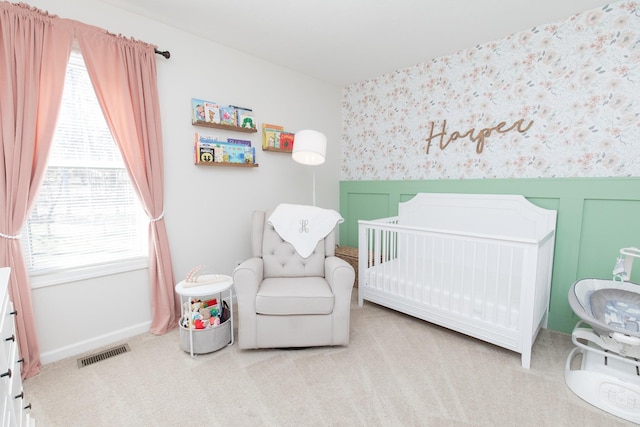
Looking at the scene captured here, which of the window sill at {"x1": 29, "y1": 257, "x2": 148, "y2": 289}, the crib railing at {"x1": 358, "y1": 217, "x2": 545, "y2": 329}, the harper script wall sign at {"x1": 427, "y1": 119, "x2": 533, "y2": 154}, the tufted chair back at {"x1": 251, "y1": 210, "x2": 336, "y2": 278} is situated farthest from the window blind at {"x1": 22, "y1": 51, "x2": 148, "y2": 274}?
the harper script wall sign at {"x1": 427, "y1": 119, "x2": 533, "y2": 154}

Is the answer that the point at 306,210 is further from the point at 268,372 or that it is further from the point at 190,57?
the point at 190,57

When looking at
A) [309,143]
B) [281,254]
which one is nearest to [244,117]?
[309,143]

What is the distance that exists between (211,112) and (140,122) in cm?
55

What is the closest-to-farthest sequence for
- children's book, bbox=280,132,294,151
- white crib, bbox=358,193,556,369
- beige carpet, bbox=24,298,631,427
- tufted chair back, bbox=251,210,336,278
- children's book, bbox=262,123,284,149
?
beige carpet, bbox=24,298,631,427
white crib, bbox=358,193,556,369
tufted chair back, bbox=251,210,336,278
children's book, bbox=262,123,284,149
children's book, bbox=280,132,294,151

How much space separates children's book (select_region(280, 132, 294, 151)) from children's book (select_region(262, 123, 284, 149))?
0.11 ft

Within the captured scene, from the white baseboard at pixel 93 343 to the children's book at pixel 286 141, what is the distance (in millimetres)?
1922

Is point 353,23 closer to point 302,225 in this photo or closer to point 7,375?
point 302,225

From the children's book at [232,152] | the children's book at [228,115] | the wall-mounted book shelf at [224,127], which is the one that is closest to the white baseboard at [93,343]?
the children's book at [232,152]

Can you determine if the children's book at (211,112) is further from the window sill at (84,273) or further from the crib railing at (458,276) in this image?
the crib railing at (458,276)

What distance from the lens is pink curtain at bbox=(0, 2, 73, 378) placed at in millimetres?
1651

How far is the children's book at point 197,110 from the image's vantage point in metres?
2.40

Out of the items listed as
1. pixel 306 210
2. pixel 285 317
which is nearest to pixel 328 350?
pixel 285 317

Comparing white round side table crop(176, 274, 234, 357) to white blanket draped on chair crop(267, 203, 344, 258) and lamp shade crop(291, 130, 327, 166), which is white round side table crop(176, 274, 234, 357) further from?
lamp shade crop(291, 130, 327, 166)

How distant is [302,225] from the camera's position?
246 centimetres
